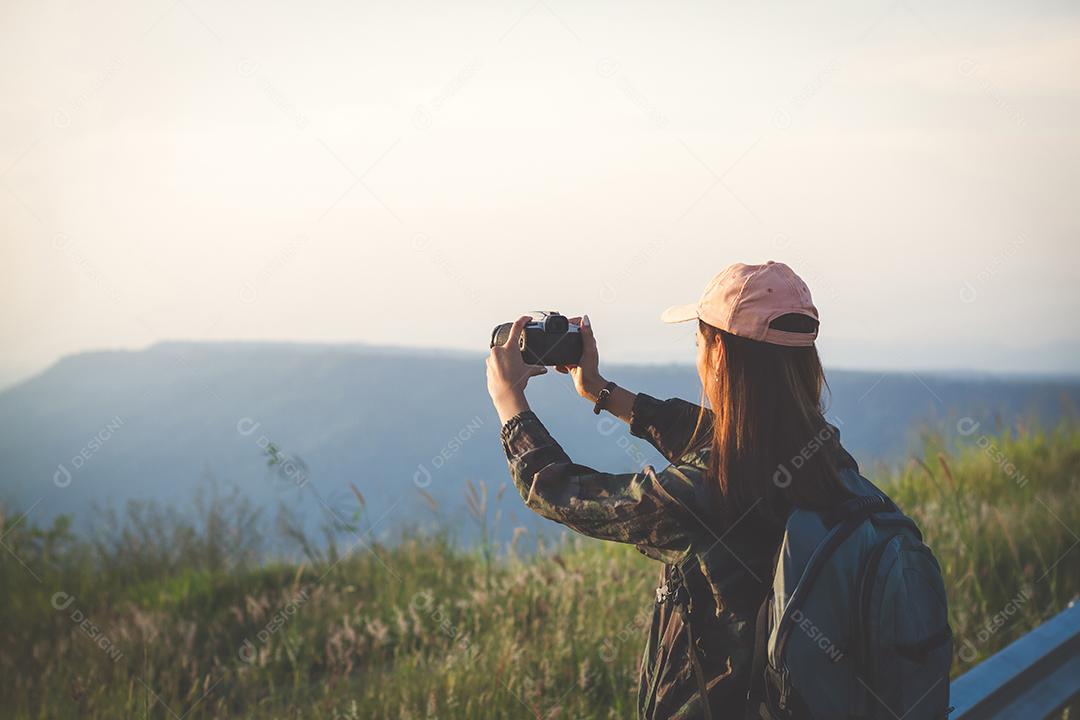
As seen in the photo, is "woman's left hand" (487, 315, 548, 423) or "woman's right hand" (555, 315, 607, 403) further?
"woman's right hand" (555, 315, 607, 403)

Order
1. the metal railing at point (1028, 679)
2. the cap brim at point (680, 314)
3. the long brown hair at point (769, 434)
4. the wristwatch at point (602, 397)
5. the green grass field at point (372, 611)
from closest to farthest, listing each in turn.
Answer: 1. the long brown hair at point (769, 434)
2. the cap brim at point (680, 314)
3. the metal railing at point (1028, 679)
4. the wristwatch at point (602, 397)
5. the green grass field at point (372, 611)

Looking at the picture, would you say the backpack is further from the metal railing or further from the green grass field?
the green grass field

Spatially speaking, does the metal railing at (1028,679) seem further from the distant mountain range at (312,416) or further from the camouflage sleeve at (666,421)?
the distant mountain range at (312,416)

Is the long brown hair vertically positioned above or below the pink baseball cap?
below

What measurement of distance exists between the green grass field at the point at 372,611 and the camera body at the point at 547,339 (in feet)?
4.95

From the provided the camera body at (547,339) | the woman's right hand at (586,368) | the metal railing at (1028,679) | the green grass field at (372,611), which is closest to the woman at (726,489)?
the camera body at (547,339)

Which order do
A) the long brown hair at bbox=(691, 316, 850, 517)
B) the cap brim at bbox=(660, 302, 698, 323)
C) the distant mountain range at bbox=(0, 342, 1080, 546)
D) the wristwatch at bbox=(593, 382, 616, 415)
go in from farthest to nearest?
the distant mountain range at bbox=(0, 342, 1080, 546)
the wristwatch at bbox=(593, 382, 616, 415)
the cap brim at bbox=(660, 302, 698, 323)
the long brown hair at bbox=(691, 316, 850, 517)

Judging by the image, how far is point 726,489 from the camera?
6.59 feet

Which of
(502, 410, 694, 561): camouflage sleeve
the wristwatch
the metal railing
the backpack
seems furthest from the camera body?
the metal railing

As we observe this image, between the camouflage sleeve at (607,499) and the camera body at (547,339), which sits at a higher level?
the camera body at (547,339)

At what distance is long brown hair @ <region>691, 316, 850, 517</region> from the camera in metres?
2.00

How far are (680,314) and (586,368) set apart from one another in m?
0.56

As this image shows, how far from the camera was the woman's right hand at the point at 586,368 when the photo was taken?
272 centimetres

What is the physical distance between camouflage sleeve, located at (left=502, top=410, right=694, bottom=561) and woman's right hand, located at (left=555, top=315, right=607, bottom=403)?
58cm
